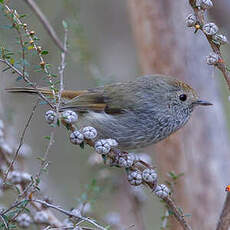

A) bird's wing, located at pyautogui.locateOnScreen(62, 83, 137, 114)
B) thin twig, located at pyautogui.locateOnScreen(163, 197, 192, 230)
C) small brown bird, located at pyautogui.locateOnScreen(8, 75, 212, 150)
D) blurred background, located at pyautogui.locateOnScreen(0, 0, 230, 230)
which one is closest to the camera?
thin twig, located at pyautogui.locateOnScreen(163, 197, 192, 230)

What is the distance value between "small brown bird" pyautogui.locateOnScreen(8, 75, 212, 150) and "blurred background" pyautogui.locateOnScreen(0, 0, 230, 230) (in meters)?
0.30

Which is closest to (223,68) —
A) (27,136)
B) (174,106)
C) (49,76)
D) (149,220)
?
(49,76)

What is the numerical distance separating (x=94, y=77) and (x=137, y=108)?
0.68 metres

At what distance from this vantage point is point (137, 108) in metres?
3.50

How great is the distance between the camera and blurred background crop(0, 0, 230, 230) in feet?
13.0

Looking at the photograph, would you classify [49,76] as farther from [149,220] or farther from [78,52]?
[149,220]

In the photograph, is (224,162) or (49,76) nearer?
(49,76)

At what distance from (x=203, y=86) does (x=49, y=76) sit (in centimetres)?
219

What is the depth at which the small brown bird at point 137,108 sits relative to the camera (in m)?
3.37

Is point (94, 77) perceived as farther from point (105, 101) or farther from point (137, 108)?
point (137, 108)

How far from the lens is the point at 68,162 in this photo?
6055mm

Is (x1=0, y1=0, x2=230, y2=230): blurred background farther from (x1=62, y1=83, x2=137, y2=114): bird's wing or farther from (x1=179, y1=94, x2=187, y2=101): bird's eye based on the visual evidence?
(x1=179, y1=94, x2=187, y2=101): bird's eye

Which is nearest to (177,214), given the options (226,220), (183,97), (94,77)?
(226,220)

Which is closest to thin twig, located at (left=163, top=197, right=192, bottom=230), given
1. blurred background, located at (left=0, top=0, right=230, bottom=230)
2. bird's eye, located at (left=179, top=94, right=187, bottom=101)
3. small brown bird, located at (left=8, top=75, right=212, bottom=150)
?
small brown bird, located at (left=8, top=75, right=212, bottom=150)
